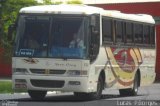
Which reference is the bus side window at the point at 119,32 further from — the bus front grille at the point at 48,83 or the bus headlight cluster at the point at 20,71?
the bus headlight cluster at the point at 20,71

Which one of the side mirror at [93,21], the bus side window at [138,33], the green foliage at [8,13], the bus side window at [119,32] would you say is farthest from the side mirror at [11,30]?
the green foliage at [8,13]

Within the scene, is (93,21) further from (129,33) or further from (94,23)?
(129,33)

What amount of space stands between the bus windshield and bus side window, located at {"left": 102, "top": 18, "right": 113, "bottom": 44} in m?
1.55

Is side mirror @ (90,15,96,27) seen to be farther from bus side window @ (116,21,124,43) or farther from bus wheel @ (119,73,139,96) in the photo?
bus wheel @ (119,73,139,96)

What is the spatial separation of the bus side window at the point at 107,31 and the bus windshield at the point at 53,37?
5.08 feet

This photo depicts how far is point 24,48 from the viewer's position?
73.3 ft

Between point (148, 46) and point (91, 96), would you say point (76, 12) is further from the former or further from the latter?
point (148, 46)

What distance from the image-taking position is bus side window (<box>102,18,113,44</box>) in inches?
929

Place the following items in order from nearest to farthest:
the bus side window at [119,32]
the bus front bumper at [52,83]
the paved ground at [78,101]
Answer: the paved ground at [78,101]
the bus front bumper at [52,83]
the bus side window at [119,32]

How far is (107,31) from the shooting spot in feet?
78.6

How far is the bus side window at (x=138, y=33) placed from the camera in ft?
88.8

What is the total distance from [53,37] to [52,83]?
153 cm

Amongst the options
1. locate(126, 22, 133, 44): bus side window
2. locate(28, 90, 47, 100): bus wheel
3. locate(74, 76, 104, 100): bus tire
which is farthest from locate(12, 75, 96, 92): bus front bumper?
locate(126, 22, 133, 44): bus side window

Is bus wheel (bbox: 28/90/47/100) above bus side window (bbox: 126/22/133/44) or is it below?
below
